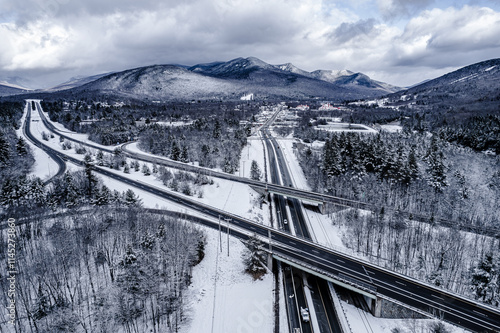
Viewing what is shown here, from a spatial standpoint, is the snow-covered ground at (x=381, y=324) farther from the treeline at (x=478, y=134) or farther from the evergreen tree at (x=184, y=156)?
the treeline at (x=478, y=134)

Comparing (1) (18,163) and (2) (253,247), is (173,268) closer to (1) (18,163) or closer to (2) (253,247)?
(2) (253,247)

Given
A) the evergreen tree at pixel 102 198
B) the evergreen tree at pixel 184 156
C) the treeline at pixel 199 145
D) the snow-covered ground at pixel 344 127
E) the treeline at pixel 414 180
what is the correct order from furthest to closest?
the snow-covered ground at pixel 344 127 → the evergreen tree at pixel 184 156 → the treeline at pixel 199 145 → the treeline at pixel 414 180 → the evergreen tree at pixel 102 198

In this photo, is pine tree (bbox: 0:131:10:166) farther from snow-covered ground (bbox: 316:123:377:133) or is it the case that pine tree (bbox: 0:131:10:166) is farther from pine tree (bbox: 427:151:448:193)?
snow-covered ground (bbox: 316:123:377:133)

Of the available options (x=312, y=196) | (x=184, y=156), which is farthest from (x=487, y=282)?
(x=184, y=156)

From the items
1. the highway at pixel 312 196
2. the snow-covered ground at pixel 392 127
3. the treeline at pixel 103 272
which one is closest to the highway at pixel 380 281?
the treeline at pixel 103 272

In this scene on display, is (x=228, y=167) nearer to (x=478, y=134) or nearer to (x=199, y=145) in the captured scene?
(x=199, y=145)

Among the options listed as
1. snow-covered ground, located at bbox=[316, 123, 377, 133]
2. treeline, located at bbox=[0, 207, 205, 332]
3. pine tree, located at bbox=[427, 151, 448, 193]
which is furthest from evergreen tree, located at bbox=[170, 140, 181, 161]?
snow-covered ground, located at bbox=[316, 123, 377, 133]
